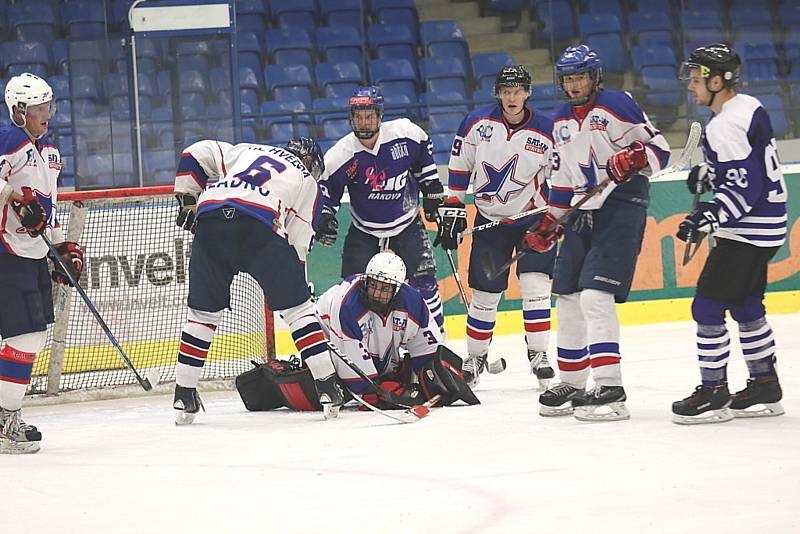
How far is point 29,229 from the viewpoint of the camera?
442 centimetres

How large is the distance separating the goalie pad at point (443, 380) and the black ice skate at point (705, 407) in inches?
40.0

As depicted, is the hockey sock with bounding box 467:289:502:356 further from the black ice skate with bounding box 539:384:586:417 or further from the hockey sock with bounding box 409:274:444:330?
the black ice skate with bounding box 539:384:586:417

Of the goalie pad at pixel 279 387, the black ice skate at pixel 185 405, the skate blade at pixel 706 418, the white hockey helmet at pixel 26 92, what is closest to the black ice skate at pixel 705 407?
the skate blade at pixel 706 418

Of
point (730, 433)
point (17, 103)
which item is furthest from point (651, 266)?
point (17, 103)

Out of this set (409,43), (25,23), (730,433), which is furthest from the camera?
(409,43)

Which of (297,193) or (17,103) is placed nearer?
(17,103)

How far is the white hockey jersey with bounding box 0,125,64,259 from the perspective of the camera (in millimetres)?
4469

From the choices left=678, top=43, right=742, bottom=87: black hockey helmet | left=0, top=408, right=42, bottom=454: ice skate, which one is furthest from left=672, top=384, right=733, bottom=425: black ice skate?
left=0, top=408, right=42, bottom=454: ice skate

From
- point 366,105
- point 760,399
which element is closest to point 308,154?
point 366,105

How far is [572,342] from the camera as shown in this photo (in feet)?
16.1

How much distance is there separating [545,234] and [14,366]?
1912mm

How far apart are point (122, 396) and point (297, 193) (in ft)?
5.71

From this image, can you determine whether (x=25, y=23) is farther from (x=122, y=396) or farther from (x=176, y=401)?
(x=176, y=401)

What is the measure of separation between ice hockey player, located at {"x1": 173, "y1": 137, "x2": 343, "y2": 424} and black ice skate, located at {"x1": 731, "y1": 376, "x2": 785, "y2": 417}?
1.45m
